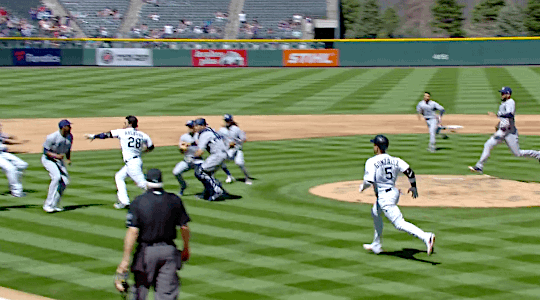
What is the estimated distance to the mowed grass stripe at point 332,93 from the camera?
40812 mm

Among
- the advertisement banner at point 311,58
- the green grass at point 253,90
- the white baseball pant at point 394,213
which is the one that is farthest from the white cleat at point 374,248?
the advertisement banner at point 311,58

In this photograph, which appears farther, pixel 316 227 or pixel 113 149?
pixel 113 149

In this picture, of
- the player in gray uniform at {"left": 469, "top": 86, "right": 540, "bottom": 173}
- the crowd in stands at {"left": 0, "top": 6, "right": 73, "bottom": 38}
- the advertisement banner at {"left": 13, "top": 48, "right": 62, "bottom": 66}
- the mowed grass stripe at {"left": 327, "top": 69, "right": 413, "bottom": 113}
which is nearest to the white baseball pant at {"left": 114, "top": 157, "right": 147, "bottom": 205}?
the player in gray uniform at {"left": 469, "top": 86, "right": 540, "bottom": 173}

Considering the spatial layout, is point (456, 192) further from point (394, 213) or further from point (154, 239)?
point (154, 239)

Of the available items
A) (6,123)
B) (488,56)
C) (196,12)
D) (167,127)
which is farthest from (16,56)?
(488,56)

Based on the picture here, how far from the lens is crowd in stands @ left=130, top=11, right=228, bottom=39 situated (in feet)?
213

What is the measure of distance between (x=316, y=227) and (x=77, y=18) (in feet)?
183

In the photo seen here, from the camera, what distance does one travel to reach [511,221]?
15836 mm

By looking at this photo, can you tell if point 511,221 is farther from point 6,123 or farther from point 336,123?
point 6,123

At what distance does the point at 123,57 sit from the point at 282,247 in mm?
48197

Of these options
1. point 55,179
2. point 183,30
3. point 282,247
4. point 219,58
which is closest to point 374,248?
point 282,247

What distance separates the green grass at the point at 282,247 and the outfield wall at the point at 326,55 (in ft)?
126

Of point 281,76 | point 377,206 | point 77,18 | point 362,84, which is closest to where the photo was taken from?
point 377,206

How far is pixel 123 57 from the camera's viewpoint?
6003 centimetres
